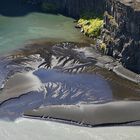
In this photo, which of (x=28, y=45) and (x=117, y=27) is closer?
(x=117, y=27)

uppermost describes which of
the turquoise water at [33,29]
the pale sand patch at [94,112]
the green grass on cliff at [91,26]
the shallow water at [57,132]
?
the green grass on cliff at [91,26]

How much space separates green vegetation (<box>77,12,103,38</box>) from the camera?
5750 centimetres

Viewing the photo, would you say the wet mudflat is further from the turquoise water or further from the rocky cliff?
the turquoise water

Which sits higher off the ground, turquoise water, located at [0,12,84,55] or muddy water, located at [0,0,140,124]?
turquoise water, located at [0,12,84,55]

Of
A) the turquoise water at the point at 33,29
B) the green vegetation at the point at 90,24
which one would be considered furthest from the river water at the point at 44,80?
the green vegetation at the point at 90,24

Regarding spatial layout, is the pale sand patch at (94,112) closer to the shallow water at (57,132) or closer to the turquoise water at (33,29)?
the shallow water at (57,132)

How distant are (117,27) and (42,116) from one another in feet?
53.4

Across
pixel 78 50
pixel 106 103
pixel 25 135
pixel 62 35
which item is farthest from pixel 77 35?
Answer: pixel 25 135

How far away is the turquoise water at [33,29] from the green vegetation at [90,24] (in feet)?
3.43

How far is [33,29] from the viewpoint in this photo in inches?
2408

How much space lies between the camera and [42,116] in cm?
3953

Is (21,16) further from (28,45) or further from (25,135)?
(25,135)

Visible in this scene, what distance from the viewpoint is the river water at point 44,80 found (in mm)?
41844

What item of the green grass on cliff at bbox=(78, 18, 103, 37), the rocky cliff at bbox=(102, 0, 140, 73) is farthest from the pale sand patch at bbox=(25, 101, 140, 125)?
the green grass on cliff at bbox=(78, 18, 103, 37)
